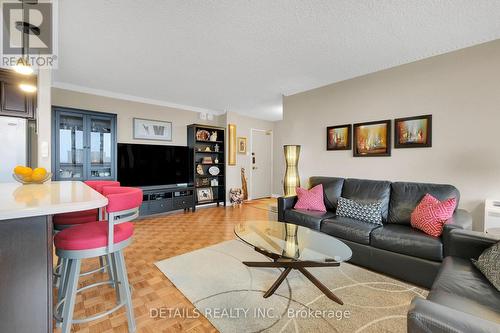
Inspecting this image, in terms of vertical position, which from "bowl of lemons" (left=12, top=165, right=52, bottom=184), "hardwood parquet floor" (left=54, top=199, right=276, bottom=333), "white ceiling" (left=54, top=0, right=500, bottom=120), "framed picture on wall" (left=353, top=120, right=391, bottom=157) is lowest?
"hardwood parquet floor" (left=54, top=199, right=276, bottom=333)

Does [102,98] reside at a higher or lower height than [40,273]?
higher

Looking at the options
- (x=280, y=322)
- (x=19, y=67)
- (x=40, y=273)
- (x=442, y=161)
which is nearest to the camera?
(x=40, y=273)

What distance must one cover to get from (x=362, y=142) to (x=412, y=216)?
1.35 meters

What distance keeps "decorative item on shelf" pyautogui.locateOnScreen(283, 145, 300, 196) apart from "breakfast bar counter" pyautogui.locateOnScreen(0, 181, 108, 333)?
3.26 m

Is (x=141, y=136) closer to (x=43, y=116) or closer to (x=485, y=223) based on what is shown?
(x=43, y=116)

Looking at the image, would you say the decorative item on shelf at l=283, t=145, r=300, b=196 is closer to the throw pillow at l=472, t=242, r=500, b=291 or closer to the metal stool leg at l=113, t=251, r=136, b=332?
the throw pillow at l=472, t=242, r=500, b=291

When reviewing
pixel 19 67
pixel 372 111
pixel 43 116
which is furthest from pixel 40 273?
pixel 372 111

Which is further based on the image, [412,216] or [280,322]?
[412,216]

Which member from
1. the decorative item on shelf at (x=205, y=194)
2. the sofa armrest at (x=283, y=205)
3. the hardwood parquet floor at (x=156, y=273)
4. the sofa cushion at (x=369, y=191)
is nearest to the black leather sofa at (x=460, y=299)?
the sofa cushion at (x=369, y=191)

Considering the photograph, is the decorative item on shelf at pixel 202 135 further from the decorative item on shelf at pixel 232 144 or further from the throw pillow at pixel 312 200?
the throw pillow at pixel 312 200

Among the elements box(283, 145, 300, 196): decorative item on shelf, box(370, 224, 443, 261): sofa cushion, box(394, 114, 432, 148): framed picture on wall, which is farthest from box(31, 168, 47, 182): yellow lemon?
box(394, 114, 432, 148): framed picture on wall

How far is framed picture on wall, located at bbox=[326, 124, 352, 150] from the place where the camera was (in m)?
3.55

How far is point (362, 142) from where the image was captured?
11.2 feet

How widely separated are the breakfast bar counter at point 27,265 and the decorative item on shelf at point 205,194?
4.31 m
